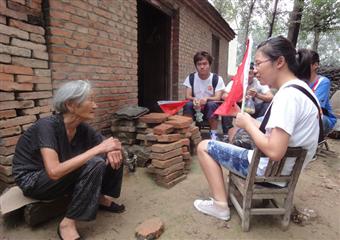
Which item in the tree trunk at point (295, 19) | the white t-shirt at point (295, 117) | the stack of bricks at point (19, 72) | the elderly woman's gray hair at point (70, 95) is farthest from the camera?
the tree trunk at point (295, 19)

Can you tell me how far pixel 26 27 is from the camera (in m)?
2.78

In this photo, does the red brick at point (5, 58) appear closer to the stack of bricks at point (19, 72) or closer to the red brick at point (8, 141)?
the stack of bricks at point (19, 72)

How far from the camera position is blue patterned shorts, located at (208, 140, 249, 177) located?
7.61 ft

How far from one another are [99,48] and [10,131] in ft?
A: 5.71

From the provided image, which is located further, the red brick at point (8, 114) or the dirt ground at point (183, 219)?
the red brick at point (8, 114)

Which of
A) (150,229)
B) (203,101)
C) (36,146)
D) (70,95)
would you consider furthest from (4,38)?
(203,101)

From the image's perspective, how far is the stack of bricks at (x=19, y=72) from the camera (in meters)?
2.59

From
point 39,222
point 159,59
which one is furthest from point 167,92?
point 39,222

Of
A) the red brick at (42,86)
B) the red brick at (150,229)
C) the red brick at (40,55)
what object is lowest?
the red brick at (150,229)

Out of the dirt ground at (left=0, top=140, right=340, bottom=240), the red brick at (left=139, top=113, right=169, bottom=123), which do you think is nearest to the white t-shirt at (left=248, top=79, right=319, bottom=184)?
the dirt ground at (left=0, top=140, right=340, bottom=240)

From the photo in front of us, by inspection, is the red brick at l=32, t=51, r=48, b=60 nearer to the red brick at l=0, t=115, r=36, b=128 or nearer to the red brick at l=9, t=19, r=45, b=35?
the red brick at l=9, t=19, r=45, b=35

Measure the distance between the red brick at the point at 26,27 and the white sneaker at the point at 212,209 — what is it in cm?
255

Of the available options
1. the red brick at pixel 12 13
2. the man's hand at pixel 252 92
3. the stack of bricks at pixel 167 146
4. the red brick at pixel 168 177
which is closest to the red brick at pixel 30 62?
the red brick at pixel 12 13

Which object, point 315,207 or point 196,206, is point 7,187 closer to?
point 196,206
